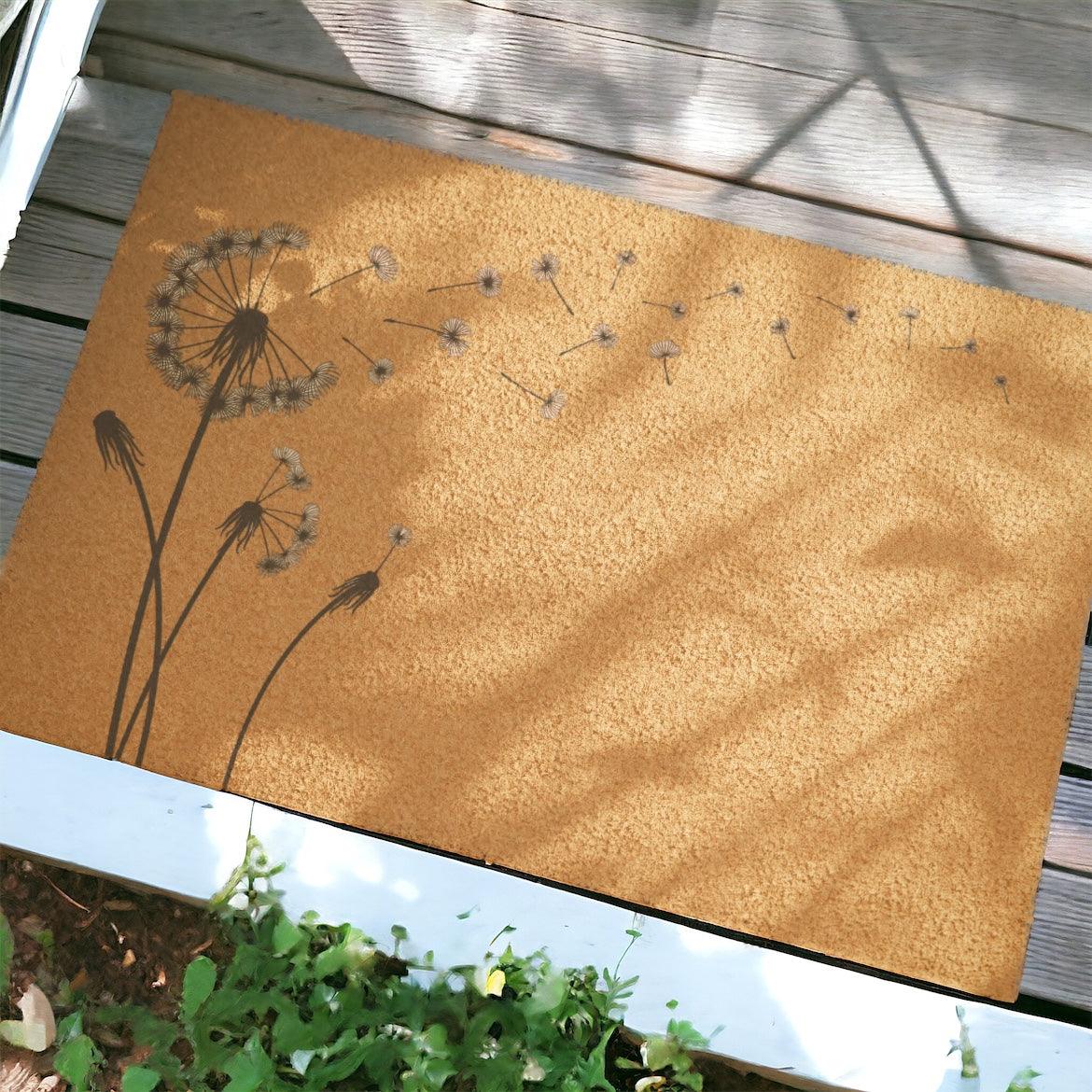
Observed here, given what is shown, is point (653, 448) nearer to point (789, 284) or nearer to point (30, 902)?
point (789, 284)

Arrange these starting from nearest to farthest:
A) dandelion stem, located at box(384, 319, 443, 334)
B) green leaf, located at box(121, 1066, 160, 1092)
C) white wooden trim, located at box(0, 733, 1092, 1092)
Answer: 1. green leaf, located at box(121, 1066, 160, 1092)
2. white wooden trim, located at box(0, 733, 1092, 1092)
3. dandelion stem, located at box(384, 319, 443, 334)

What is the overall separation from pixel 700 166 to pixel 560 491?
0.61m

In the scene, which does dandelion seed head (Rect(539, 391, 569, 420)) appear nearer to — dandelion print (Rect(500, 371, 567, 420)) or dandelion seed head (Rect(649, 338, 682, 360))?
dandelion print (Rect(500, 371, 567, 420))

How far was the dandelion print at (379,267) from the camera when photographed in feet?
5.04

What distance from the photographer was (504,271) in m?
1.54

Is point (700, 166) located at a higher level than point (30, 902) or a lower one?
higher

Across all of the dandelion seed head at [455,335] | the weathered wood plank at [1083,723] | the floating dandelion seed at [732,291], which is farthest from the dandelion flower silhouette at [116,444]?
the weathered wood plank at [1083,723]

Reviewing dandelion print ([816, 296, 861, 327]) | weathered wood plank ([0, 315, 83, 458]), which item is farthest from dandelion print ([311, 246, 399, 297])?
dandelion print ([816, 296, 861, 327])

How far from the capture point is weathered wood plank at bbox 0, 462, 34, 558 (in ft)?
4.81

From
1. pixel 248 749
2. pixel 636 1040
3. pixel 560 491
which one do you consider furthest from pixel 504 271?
pixel 636 1040

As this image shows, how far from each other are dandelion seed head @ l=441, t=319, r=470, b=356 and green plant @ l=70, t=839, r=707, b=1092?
820 millimetres

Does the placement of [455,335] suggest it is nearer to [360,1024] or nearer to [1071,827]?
[360,1024]

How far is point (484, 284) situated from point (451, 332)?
99 mm

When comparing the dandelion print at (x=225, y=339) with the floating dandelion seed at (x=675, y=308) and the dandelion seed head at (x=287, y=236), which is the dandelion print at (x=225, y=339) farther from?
the floating dandelion seed at (x=675, y=308)
